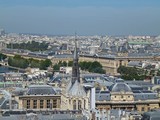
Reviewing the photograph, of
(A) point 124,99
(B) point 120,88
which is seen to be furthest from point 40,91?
(A) point 124,99

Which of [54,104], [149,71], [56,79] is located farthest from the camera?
[149,71]

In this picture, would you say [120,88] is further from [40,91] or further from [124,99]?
[40,91]

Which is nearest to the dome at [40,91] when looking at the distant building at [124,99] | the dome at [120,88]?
the distant building at [124,99]

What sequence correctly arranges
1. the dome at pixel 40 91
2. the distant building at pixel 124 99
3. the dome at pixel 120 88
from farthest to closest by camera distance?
the dome at pixel 120 88 → the distant building at pixel 124 99 → the dome at pixel 40 91

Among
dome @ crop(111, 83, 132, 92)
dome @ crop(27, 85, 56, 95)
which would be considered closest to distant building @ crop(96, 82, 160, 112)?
dome @ crop(111, 83, 132, 92)

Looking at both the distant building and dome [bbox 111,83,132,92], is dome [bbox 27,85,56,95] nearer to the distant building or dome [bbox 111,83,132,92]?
the distant building

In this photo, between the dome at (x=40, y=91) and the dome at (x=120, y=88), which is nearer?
the dome at (x=40, y=91)

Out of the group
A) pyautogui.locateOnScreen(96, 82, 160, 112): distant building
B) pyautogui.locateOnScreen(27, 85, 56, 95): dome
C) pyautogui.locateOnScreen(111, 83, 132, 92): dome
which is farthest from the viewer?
pyautogui.locateOnScreen(111, 83, 132, 92): dome

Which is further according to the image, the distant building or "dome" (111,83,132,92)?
"dome" (111,83,132,92)

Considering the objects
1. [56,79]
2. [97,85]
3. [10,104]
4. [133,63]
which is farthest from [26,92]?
[133,63]

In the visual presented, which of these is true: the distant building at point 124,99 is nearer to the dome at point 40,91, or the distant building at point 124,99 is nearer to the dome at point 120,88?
the dome at point 120,88

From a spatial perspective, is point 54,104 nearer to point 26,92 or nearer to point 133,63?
point 26,92
